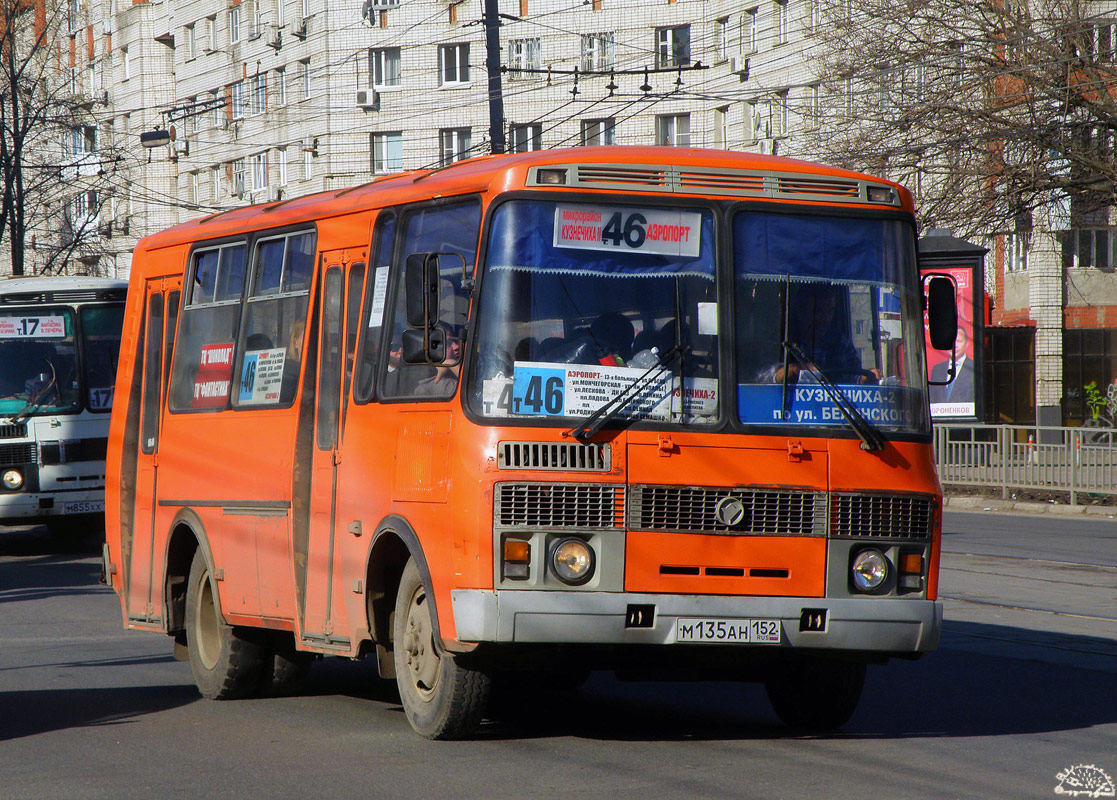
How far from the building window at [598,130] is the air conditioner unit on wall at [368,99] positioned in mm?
7493

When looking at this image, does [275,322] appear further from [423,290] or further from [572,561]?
[572,561]

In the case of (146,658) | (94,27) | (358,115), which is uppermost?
(94,27)

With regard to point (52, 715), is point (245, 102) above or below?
above

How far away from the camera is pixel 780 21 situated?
1932 inches

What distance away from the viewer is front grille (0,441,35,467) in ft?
68.8

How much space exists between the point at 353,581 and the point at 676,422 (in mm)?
1941

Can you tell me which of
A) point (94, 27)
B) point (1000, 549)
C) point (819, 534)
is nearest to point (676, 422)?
point (819, 534)

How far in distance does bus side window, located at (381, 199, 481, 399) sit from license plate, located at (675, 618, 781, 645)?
1.47 metres

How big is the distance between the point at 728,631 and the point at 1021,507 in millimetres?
21177

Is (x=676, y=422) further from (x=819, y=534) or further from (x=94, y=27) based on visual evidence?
(x=94, y=27)

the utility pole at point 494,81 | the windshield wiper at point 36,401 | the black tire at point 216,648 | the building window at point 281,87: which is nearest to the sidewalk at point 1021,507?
the utility pole at point 494,81

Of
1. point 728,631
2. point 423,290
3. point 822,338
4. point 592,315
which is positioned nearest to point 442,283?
point 423,290

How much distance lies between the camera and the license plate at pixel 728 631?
7262 mm

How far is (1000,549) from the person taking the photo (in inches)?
784
